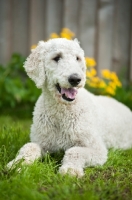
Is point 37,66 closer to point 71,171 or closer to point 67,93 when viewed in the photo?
point 67,93

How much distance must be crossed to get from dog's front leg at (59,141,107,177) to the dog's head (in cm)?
52

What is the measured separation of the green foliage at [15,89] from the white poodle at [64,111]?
7.30 feet

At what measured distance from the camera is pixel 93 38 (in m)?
7.35

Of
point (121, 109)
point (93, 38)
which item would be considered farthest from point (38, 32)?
point (121, 109)

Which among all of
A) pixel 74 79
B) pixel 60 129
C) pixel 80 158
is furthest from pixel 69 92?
pixel 80 158

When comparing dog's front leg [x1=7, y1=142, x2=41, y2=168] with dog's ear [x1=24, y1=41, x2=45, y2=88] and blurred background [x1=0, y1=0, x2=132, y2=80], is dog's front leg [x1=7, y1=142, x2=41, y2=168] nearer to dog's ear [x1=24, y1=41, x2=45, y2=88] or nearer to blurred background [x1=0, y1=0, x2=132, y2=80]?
dog's ear [x1=24, y1=41, x2=45, y2=88]

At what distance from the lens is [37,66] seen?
4.27 m

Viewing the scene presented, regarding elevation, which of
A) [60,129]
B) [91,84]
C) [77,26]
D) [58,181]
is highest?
[77,26]

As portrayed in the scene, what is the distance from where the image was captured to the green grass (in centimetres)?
311

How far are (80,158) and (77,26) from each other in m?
3.89

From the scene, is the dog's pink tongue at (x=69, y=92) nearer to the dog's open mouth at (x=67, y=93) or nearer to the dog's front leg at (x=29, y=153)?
the dog's open mouth at (x=67, y=93)

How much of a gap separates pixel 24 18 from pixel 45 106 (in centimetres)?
334

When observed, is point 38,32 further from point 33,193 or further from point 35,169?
point 33,193

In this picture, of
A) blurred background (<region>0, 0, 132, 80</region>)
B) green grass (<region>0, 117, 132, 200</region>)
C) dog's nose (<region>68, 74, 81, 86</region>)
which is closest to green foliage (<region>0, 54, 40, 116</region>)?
blurred background (<region>0, 0, 132, 80</region>)
